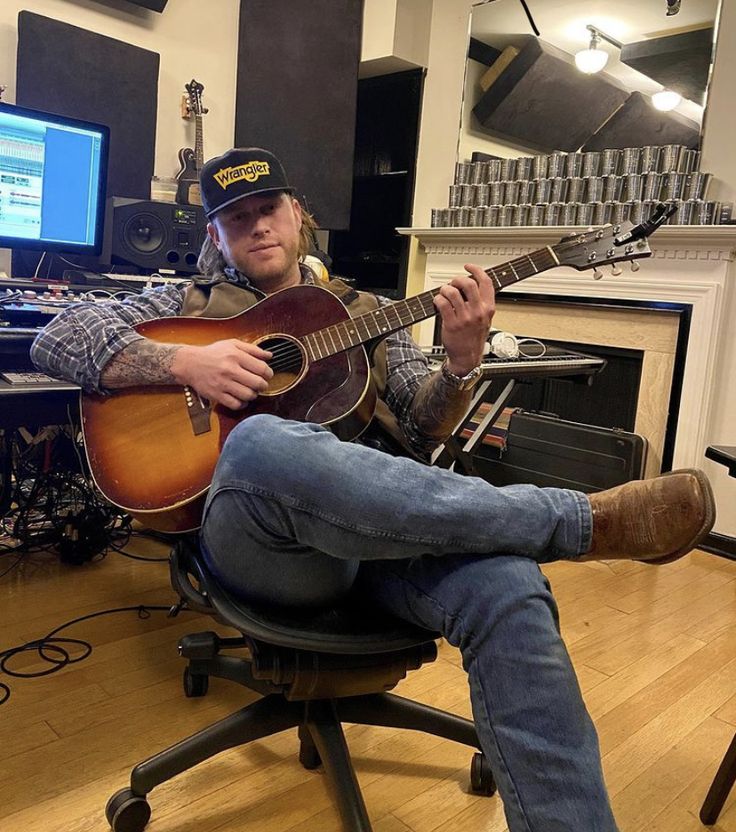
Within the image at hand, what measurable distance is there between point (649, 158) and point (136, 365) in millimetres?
2310

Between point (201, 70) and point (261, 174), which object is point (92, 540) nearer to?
point (261, 174)

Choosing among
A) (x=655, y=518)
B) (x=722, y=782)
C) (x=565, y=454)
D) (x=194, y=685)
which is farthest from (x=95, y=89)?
(x=722, y=782)

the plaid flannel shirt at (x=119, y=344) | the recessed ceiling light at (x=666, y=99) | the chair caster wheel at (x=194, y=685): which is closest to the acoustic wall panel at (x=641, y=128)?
the recessed ceiling light at (x=666, y=99)

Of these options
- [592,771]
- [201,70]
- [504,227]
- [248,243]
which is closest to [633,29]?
[504,227]

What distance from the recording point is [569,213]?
3014 mm

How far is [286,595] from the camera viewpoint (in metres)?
1.03

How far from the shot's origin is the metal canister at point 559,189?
3045mm

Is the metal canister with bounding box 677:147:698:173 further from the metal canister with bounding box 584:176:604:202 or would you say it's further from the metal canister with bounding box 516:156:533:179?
the metal canister with bounding box 516:156:533:179

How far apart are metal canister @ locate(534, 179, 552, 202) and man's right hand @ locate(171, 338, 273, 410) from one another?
221 cm

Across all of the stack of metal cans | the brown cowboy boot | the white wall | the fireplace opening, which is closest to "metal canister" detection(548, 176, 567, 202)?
the stack of metal cans

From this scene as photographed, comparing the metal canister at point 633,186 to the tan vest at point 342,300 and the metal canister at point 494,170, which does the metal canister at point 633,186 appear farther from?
the tan vest at point 342,300

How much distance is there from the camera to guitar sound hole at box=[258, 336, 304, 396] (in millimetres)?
1282

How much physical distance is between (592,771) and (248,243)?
110 centimetres

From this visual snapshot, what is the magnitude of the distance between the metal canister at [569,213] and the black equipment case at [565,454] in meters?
0.81
